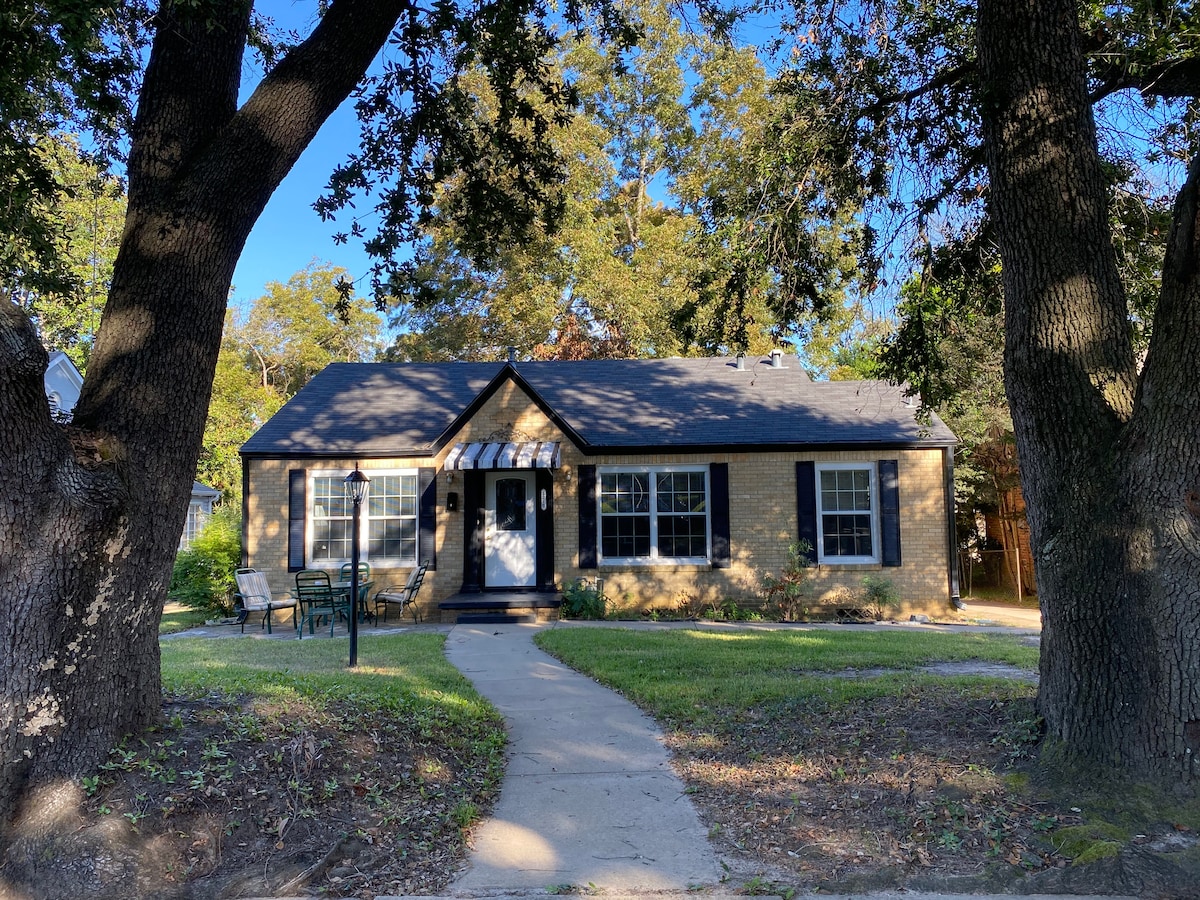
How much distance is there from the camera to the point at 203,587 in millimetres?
16547

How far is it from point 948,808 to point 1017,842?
0.38 m

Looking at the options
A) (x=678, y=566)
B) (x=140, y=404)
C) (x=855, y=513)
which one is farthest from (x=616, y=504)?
(x=140, y=404)

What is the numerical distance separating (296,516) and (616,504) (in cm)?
Answer: 606

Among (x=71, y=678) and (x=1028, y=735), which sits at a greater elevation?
(x=71, y=678)

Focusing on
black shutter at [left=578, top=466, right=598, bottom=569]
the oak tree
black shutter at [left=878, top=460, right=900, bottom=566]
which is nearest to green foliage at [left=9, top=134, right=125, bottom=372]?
the oak tree

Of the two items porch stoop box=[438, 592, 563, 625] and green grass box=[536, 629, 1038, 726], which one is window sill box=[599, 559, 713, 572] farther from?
green grass box=[536, 629, 1038, 726]

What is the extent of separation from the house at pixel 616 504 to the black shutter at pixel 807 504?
3cm

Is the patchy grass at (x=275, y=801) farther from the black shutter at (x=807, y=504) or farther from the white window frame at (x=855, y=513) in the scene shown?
the white window frame at (x=855, y=513)

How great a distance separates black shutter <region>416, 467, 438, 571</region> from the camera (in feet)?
49.4

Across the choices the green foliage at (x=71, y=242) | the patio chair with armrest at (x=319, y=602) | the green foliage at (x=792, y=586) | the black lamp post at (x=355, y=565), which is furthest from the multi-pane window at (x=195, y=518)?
the green foliage at (x=792, y=586)

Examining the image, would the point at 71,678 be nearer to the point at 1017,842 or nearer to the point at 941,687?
the point at 1017,842

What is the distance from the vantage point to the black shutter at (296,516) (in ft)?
49.7

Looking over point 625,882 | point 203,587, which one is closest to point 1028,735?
point 625,882

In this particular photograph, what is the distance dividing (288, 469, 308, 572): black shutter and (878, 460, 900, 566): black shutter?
10842mm
